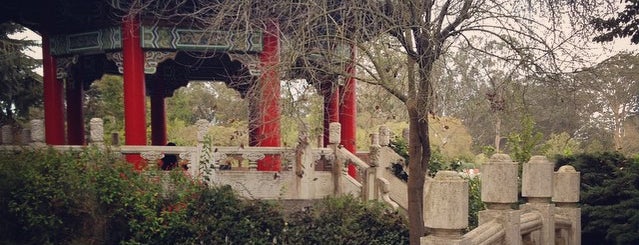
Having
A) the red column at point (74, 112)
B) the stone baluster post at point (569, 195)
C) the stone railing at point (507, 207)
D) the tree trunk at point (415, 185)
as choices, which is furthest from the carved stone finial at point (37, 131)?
the stone baluster post at point (569, 195)

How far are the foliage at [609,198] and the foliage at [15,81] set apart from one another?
53.0 ft

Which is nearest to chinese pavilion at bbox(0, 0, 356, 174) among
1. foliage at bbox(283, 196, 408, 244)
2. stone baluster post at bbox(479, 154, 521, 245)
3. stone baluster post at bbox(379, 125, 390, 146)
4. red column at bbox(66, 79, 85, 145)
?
red column at bbox(66, 79, 85, 145)

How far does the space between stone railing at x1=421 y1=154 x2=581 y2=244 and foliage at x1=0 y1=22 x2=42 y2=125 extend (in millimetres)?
16309

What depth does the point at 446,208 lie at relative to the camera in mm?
4887

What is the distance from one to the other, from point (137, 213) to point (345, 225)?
2.73m

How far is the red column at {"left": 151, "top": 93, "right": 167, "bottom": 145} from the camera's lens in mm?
17500

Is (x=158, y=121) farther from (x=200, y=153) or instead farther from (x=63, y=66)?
(x=200, y=153)

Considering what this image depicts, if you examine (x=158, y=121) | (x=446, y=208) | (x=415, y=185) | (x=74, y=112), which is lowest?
(x=415, y=185)

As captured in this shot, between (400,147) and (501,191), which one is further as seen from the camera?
A: (400,147)

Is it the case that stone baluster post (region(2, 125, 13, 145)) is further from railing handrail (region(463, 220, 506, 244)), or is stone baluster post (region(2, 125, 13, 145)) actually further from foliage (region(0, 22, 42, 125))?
railing handrail (region(463, 220, 506, 244))

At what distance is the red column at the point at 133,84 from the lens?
423 inches

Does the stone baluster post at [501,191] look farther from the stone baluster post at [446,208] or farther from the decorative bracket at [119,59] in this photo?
the decorative bracket at [119,59]

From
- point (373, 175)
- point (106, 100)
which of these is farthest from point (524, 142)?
point (106, 100)

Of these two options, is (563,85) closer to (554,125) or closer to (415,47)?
(415,47)
